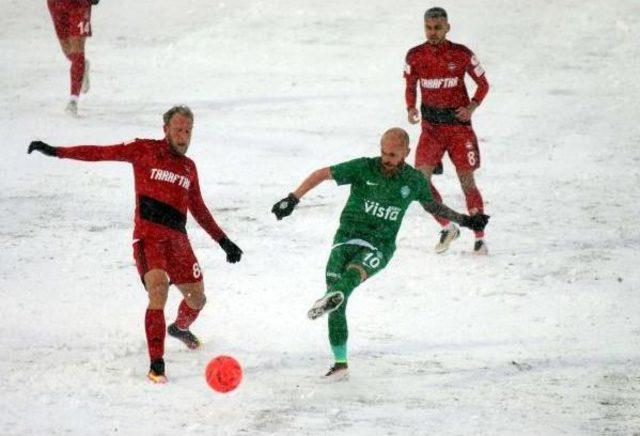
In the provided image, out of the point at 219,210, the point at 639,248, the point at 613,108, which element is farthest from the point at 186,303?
the point at 613,108

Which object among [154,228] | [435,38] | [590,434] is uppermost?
[435,38]

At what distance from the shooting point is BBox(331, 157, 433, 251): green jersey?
28.8 feet

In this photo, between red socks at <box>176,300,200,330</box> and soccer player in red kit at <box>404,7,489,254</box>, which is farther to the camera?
soccer player in red kit at <box>404,7,489,254</box>

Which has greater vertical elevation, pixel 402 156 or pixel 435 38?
pixel 435 38

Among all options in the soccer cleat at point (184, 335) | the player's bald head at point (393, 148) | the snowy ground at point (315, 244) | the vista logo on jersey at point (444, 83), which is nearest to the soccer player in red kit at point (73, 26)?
the snowy ground at point (315, 244)

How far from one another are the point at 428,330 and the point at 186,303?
2.05 metres

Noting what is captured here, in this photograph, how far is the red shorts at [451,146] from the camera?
11.8m

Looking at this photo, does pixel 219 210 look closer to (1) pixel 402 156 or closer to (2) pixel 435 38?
(2) pixel 435 38

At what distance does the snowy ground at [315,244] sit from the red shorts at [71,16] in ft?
4.12

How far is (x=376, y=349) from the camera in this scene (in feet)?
29.9

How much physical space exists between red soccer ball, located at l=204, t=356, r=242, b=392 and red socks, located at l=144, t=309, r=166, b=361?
0.39m

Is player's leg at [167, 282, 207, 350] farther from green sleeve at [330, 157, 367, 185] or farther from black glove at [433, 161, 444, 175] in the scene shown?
black glove at [433, 161, 444, 175]

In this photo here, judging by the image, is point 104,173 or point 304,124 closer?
point 104,173

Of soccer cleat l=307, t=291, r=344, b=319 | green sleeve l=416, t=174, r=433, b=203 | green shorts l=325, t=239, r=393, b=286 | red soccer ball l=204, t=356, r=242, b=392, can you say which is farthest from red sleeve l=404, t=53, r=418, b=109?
red soccer ball l=204, t=356, r=242, b=392
